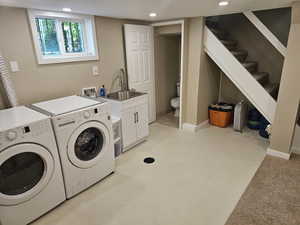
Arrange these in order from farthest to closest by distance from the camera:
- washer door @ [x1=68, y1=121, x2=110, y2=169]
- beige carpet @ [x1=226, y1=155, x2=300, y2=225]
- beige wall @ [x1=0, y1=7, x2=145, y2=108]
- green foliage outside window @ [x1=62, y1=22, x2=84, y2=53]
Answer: green foliage outside window @ [x1=62, y1=22, x2=84, y2=53] < beige wall @ [x1=0, y1=7, x2=145, y2=108] < washer door @ [x1=68, y1=121, x2=110, y2=169] < beige carpet @ [x1=226, y1=155, x2=300, y2=225]

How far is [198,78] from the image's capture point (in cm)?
338

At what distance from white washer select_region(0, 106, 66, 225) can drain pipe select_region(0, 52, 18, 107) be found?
0.79 ft

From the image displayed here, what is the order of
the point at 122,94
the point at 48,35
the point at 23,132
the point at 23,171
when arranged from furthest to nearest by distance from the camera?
the point at 122,94 < the point at 48,35 < the point at 23,171 < the point at 23,132

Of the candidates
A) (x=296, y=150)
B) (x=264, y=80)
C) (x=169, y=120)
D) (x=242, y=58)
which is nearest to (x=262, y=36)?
(x=242, y=58)

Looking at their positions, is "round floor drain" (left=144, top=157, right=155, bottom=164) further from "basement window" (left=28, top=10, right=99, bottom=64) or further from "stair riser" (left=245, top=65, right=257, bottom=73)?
"stair riser" (left=245, top=65, right=257, bottom=73)

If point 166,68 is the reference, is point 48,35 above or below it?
above

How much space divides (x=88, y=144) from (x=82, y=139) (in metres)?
0.13

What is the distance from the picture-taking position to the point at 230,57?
302 cm

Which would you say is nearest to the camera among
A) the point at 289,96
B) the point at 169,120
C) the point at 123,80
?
the point at 289,96

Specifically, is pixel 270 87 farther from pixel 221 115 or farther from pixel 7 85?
pixel 7 85

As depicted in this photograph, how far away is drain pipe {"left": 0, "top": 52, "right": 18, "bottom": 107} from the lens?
2037mm

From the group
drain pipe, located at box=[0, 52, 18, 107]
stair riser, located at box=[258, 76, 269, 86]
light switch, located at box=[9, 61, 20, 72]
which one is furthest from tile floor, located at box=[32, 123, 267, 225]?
light switch, located at box=[9, 61, 20, 72]

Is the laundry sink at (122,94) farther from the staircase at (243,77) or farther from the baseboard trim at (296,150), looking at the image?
the baseboard trim at (296,150)

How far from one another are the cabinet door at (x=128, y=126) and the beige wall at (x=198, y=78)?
1219 millimetres
